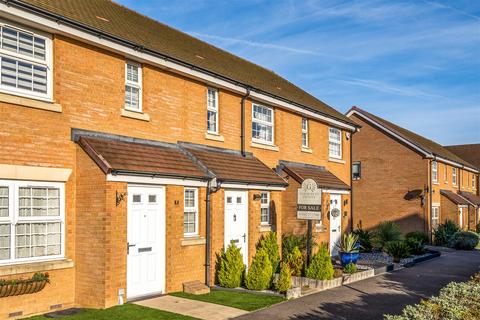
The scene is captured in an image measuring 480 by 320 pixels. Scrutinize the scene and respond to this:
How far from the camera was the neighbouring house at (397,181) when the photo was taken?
1236 inches

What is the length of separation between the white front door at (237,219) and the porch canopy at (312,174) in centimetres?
381

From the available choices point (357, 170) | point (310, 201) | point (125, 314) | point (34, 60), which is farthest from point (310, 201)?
point (357, 170)

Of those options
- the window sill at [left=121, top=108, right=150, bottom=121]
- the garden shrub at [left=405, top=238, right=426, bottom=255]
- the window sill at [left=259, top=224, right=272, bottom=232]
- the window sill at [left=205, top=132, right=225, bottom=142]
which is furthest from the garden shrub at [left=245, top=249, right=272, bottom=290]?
the garden shrub at [left=405, top=238, right=426, bottom=255]

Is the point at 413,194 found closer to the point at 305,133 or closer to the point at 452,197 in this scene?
the point at 452,197

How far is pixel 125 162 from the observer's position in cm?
1125

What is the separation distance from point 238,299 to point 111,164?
4533 mm

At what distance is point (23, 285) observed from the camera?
9.58 metres

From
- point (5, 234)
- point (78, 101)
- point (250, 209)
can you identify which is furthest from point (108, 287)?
point (250, 209)

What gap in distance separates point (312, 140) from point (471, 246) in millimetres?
12889

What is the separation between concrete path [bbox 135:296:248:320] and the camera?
10180 mm

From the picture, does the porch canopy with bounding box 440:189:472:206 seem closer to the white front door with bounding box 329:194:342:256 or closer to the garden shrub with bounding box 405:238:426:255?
the garden shrub with bounding box 405:238:426:255

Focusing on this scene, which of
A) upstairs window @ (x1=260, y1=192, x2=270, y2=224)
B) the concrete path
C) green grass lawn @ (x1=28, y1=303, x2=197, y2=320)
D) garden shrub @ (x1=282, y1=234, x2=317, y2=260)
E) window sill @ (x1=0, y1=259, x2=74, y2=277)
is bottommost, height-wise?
the concrete path

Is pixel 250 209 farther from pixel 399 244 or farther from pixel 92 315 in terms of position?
pixel 399 244

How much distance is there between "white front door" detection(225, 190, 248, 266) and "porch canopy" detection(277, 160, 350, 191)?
12.5 ft
